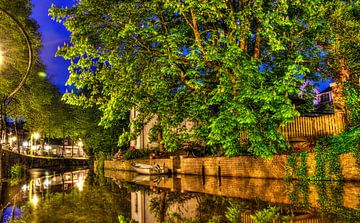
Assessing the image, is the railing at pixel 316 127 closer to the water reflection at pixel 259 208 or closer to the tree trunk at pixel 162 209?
the water reflection at pixel 259 208

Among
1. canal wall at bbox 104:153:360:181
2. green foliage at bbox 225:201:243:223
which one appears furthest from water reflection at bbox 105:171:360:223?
canal wall at bbox 104:153:360:181

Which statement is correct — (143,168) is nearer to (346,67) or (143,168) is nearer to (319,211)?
(346,67)

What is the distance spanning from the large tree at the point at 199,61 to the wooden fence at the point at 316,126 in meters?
2.61

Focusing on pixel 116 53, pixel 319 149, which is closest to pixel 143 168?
pixel 116 53

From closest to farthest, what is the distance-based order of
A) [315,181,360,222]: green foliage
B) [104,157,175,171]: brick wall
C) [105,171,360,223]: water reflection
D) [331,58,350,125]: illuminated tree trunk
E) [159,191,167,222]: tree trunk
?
1. [315,181,360,222]: green foliage
2. [105,171,360,223]: water reflection
3. [159,191,167,222]: tree trunk
4. [331,58,350,125]: illuminated tree trunk
5. [104,157,175,171]: brick wall

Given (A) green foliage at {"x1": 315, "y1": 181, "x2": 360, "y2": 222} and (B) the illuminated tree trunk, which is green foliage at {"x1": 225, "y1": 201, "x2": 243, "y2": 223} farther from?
(B) the illuminated tree trunk

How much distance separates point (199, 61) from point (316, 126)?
7.85m

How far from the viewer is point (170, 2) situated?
47.6 ft

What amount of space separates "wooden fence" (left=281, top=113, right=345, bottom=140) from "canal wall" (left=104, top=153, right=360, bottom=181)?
245 cm

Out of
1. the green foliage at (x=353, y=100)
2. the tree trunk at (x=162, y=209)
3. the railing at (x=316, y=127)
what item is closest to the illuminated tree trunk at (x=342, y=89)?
the railing at (x=316, y=127)

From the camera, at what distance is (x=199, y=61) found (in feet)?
49.6

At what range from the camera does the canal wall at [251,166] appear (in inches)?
574

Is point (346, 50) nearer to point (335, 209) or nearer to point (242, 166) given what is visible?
point (242, 166)

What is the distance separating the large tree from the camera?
1459 cm
